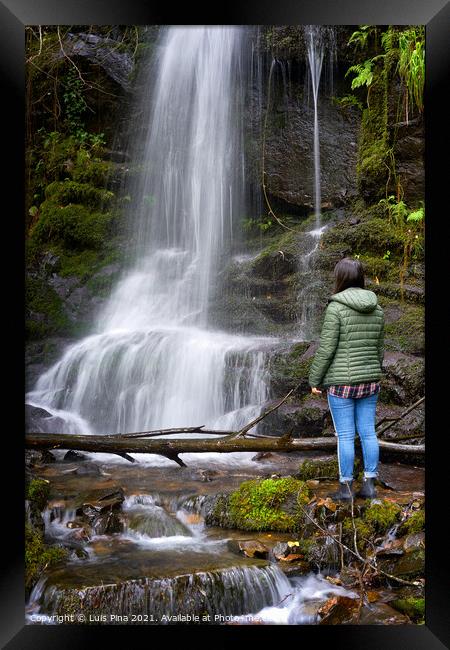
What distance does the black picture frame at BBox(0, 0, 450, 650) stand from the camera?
365 cm

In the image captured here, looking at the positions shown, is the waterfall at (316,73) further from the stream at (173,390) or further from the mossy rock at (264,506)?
the mossy rock at (264,506)

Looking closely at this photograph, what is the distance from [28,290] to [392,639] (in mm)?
3752

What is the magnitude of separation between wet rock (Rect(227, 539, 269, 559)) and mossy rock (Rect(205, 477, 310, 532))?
0.45 ft

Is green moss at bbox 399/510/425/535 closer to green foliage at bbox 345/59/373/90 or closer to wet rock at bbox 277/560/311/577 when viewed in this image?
wet rock at bbox 277/560/311/577

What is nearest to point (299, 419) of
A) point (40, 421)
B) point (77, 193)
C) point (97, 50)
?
point (40, 421)

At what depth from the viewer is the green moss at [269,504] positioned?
3982 millimetres

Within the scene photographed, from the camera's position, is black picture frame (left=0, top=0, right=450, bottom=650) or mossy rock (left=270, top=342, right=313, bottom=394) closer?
black picture frame (left=0, top=0, right=450, bottom=650)

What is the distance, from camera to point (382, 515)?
389cm

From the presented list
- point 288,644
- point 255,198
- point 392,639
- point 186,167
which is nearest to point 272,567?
point 288,644

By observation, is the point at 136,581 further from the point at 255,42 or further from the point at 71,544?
the point at 255,42

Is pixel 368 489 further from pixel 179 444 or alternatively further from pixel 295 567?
pixel 179 444

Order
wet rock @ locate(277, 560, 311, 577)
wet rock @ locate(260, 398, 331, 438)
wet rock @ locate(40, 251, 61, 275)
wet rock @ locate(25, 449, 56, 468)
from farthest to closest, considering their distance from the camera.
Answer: wet rock @ locate(260, 398, 331, 438)
wet rock @ locate(40, 251, 61, 275)
wet rock @ locate(25, 449, 56, 468)
wet rock @ locate(277, 560, 311, 577)

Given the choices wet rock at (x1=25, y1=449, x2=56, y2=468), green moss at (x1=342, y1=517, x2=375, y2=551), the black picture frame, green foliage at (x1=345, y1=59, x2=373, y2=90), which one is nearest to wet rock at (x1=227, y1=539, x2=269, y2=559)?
the black picture frame

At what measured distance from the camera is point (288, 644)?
3613mm
